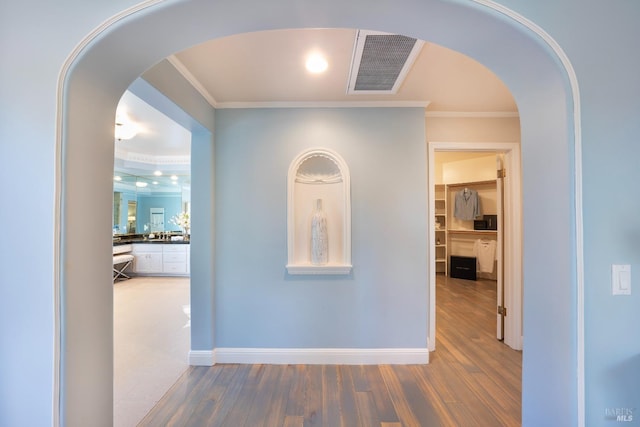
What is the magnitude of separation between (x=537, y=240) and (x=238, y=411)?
7.06ft

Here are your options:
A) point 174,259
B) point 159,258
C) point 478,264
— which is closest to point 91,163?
point 174,259

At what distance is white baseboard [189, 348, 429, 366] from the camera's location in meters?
2.52

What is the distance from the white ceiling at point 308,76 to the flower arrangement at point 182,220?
436 centimetres

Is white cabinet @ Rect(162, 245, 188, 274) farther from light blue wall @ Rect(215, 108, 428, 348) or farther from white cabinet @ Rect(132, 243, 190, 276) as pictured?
light blue wall @ Rect(215, 108, 428, 348)

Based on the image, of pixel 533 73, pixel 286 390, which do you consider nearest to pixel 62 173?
pixel 533 73

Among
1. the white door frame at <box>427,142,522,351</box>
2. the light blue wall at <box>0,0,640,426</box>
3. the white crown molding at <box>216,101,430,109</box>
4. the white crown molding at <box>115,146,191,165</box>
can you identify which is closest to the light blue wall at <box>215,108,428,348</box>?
the white crown molding at <box>216,101,430,109</box>

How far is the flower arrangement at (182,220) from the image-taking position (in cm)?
694

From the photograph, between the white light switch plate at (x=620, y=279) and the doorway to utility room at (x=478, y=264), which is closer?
the white light switch plate at (x=620, y=279)

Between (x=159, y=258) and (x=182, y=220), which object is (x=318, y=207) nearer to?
(x=159, y=258)

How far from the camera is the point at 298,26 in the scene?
1.15 metres

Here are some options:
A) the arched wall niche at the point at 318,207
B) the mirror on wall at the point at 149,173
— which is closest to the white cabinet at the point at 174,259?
the mirror on wall at the point at 149,173

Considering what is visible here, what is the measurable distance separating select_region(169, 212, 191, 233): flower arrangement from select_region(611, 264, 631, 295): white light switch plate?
7.47 meters

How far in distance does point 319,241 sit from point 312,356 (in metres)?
1.09

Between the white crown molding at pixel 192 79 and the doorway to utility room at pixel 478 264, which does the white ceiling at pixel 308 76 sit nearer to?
the white crown molding at pixel 192 79
